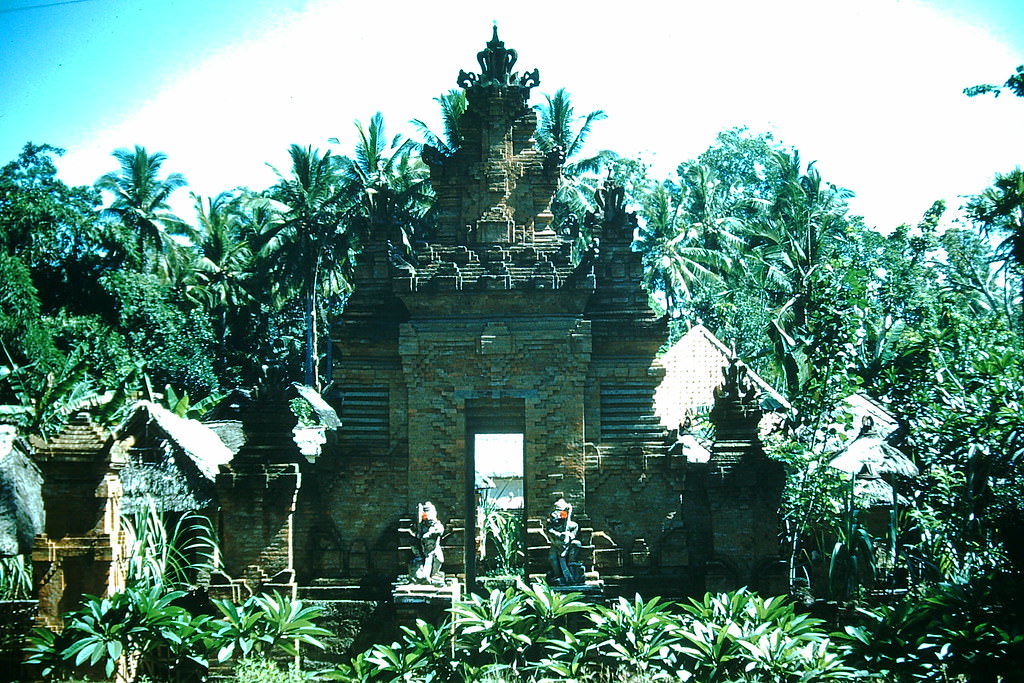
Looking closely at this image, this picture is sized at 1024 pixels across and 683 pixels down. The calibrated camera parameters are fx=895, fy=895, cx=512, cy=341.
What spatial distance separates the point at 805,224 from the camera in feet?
85.3

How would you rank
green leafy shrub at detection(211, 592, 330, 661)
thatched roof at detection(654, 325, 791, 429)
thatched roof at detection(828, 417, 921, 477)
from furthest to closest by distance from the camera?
thatched roof at detection(654, 325, 791, 429) → thatched roof at detection(828, 417, 921, 477) → green leafy shrub at detection(211, 592, 330, 661)

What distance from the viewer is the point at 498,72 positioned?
13.4 meters

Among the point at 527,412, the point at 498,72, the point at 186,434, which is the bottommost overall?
the point at 527,412

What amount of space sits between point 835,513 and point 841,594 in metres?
1.25

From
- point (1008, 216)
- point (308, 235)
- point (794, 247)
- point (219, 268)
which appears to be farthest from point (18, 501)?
point (219, 268)

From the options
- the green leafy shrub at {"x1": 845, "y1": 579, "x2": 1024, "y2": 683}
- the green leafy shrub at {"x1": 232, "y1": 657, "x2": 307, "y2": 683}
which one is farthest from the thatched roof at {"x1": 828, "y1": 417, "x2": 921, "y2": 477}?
the green leafy shrub at {"x1": 232, "y1": 657, "x2": 307, "y2": 683}

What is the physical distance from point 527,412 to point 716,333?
89.3 ft

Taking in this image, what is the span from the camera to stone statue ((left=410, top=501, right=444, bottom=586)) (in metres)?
11.5

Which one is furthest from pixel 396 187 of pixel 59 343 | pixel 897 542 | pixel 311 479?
pixel 897 542

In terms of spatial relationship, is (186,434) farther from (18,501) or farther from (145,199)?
(145,199)

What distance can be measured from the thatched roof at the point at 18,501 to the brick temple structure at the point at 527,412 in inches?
210

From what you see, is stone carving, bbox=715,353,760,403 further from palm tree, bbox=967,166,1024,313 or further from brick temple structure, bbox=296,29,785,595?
palm tree, bbox=967,166,1024,313

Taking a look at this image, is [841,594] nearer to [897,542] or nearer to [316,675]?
[897,542]

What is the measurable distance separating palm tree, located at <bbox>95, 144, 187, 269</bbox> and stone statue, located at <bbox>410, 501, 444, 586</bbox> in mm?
30036
